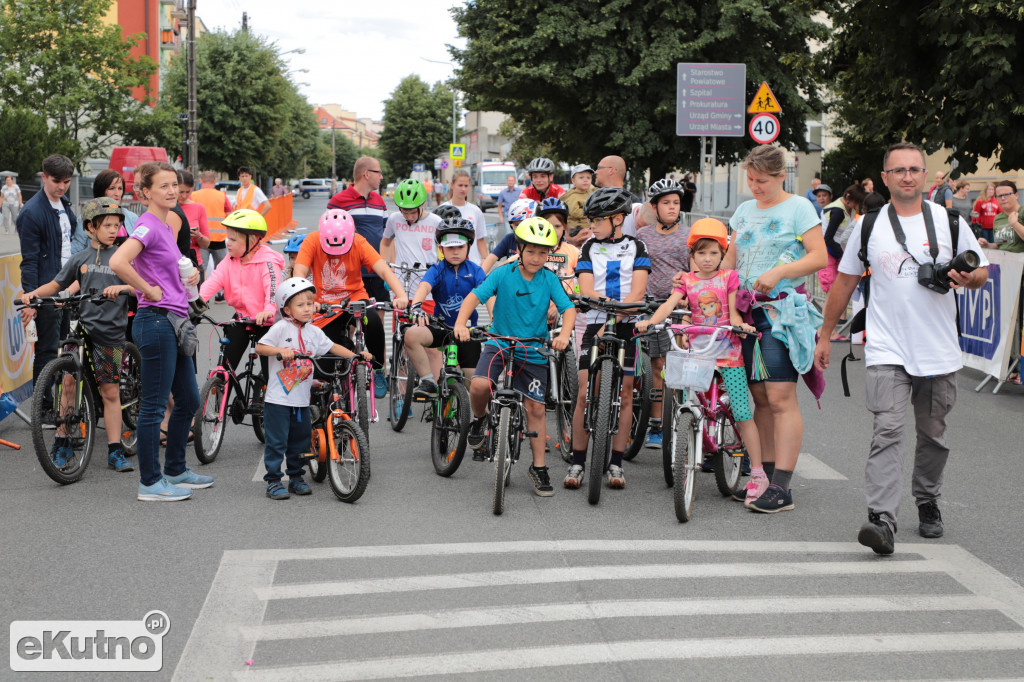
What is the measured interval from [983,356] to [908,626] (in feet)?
27.4

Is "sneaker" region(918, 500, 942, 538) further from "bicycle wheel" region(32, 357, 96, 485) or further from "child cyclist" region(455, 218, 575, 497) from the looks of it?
"bicycle wheel" region(32, 357, 96, 485)

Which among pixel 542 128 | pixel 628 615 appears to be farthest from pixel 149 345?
pixel 542 128

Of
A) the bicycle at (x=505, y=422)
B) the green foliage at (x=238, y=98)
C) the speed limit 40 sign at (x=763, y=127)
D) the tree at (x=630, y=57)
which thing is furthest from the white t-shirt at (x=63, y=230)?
the green foliage at (x=238, y=98)

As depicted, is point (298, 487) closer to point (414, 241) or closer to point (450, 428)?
point (450, 428)

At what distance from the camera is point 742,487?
749 cm

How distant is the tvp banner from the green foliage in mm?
53197

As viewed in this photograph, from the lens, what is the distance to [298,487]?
7359 mm

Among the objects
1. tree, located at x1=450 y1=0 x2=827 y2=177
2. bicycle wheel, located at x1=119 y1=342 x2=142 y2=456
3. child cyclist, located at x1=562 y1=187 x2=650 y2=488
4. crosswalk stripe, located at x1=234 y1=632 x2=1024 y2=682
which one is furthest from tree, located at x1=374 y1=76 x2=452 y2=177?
crosswalk stripe, located at x1=234 y1=632 x2=1024 y2=682

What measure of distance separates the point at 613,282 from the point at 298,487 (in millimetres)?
2360

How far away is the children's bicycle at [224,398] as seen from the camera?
26.2ft

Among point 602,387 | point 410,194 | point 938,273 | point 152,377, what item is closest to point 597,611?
point 602,387

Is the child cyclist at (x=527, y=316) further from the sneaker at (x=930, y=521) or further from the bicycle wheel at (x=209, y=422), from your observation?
the sneaker at (x=930, y=521)

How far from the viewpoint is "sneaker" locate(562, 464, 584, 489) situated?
7.52 meters

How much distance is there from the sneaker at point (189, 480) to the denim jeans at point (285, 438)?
1.38ft
